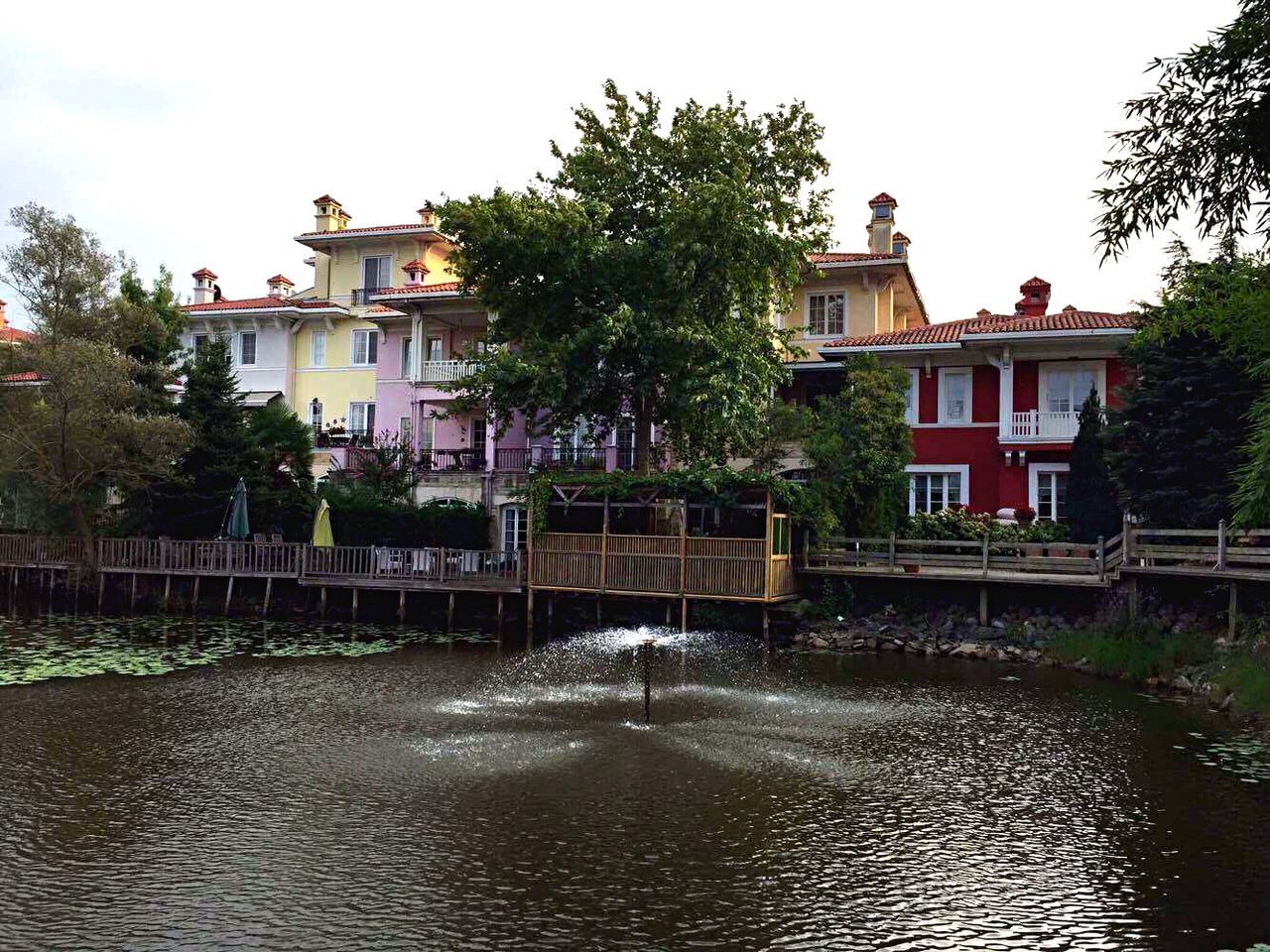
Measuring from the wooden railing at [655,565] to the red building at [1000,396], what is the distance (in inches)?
345

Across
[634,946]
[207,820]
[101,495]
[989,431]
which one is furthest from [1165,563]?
[101,495]

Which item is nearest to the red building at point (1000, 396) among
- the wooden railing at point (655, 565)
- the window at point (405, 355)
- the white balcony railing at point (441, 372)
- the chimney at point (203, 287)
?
the wooden railing at point (655, 565)

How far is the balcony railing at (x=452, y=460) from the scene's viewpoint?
36972 millimetres

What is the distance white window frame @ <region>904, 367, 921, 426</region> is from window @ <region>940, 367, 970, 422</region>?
2.34ft

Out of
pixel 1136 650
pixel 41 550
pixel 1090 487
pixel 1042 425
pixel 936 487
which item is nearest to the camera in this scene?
pixel 1136 650

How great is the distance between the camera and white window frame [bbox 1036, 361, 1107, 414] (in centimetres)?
3136

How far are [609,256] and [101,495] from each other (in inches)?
871

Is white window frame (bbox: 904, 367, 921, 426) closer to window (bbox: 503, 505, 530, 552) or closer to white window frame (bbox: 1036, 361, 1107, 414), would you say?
white window frame (bbox: 1036, 361, 1107, 414)

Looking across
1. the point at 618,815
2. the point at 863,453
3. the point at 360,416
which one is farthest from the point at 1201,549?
the point at 360,416

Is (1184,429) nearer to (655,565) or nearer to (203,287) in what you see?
(655,565)

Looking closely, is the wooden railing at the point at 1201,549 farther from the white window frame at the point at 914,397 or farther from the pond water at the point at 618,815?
the white window frame at the point at 914,397

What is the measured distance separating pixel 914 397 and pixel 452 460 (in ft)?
54.0

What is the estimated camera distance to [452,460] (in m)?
37.8

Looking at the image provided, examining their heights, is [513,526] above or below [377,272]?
below
